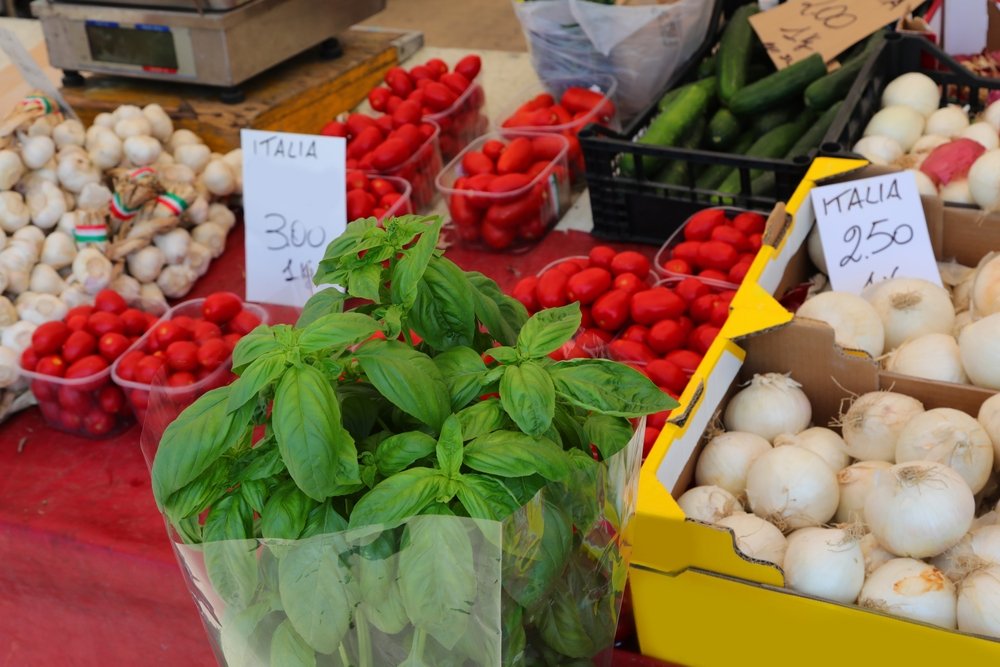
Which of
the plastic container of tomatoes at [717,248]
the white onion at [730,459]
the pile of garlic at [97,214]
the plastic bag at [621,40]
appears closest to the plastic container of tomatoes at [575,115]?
the plastic bag at [621,40]

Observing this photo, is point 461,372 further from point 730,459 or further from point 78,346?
point 78,346

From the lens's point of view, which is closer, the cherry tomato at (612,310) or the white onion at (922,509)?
the white onion at (922,509)

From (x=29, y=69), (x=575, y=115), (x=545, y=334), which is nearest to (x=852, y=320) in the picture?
(x=545, y=334)

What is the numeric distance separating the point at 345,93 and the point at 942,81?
1.31m

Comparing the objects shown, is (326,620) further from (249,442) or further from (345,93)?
(345,93)

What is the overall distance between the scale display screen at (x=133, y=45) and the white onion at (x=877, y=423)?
166 cm

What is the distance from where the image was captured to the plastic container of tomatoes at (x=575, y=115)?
1979mm

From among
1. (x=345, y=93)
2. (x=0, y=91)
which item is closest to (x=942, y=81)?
(x=345, y=93)

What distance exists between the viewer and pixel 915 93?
1.80 meters

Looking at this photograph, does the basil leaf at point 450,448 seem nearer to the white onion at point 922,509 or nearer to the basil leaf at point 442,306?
the basil leaf at point 442,306

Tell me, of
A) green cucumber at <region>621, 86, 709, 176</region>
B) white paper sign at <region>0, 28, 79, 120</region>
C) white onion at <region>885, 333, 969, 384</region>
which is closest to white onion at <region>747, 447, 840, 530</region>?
white onion at <region>885, 333, 969, 384</region>

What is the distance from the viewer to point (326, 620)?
65cm

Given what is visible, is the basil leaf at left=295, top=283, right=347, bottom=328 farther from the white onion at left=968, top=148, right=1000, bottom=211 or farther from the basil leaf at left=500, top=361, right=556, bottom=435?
the white onion at left=968, top=148, right=1000, bottom=211

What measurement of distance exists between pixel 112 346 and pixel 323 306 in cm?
82
